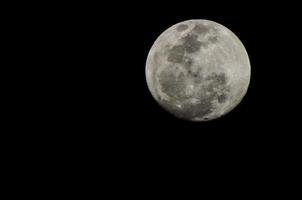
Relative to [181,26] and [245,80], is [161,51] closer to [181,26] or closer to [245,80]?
[181,26]

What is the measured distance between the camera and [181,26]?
5.87 metres

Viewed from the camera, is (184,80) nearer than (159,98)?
Yes

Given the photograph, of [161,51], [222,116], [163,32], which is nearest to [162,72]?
[161,51]

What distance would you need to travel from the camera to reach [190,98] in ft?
18.3

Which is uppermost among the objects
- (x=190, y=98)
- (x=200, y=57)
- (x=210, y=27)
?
(x=210, y=27)

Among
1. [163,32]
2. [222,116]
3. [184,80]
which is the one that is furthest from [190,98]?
[163,32]

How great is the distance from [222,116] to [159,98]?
0.94 meters

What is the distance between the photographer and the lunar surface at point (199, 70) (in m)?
5.50

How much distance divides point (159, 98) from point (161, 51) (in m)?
0.66

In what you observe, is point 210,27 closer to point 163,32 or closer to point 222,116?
point 163,32

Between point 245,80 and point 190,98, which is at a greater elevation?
point 245,80

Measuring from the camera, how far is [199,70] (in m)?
5.47

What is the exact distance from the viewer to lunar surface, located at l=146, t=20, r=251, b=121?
550 centimetres

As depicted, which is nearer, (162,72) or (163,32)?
(162,72)
